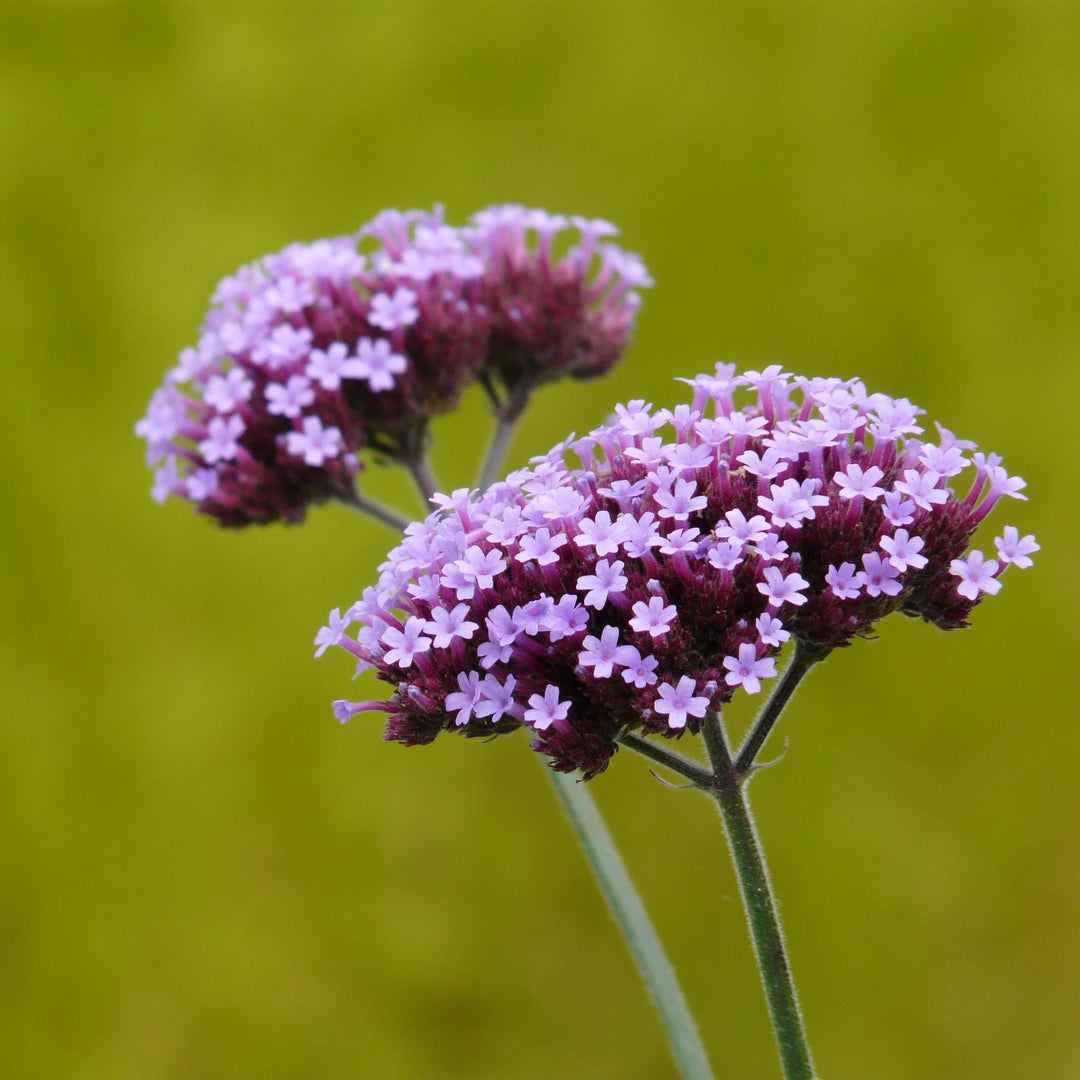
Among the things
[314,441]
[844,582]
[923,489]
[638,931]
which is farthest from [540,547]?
[314,441]

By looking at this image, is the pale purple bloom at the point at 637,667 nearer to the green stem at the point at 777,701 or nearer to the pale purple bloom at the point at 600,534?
the pale purple bloom at the point at 600,534

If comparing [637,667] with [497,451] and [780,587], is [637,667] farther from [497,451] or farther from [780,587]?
[497,451]

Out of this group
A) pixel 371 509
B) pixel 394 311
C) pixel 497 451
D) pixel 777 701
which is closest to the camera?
pixel 777 701

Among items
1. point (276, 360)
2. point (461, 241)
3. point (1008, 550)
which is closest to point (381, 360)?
point (276, 360)

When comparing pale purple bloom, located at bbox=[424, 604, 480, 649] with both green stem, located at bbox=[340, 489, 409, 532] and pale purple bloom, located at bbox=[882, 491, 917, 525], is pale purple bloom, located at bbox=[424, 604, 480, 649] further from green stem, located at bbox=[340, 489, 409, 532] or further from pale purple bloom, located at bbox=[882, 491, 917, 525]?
green stem, located at bbox=[340, 489, 409, 532]

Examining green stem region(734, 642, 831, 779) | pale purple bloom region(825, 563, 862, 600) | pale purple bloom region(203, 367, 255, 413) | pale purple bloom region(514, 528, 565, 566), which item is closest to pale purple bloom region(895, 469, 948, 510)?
pale purple bloom region(825, 563, 862, 600)

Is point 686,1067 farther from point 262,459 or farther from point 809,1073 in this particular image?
point 262,459
